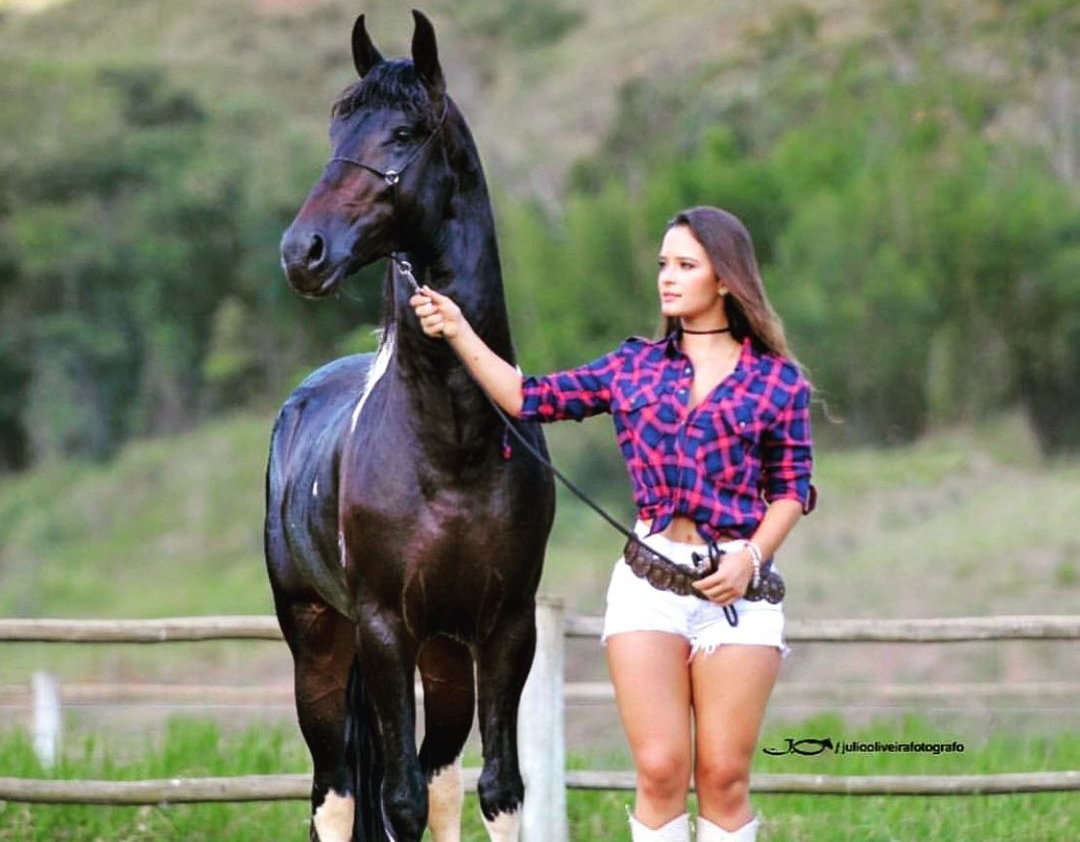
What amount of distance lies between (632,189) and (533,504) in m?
33.8

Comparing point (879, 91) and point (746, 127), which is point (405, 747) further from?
point (746, 127)

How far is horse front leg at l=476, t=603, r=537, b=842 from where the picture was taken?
4.36 m

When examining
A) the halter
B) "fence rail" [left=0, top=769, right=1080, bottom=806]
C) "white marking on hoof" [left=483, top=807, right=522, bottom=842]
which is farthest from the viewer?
"fence rail" [left=0, top=769, right=1080, bottom=806]

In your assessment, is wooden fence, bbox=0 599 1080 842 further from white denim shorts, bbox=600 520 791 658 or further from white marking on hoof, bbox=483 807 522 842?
white denim shorts, bbox=600 520 791 658

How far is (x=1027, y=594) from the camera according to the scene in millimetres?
18484

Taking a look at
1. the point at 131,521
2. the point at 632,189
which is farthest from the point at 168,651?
the point at 632,189

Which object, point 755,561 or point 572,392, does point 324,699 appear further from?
point 755,561

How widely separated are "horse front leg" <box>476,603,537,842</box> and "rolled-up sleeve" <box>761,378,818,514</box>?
29.1 inches

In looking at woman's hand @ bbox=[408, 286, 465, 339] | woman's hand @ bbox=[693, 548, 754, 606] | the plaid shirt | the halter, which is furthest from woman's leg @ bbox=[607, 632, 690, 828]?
the halter

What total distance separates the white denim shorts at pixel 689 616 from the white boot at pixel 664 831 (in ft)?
1.21

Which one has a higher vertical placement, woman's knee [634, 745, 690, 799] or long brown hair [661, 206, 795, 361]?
long brown hair [661, 206, 795, 361]

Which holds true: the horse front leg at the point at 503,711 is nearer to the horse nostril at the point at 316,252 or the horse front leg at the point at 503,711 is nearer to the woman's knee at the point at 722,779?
the woman's knee at the point at 722,779

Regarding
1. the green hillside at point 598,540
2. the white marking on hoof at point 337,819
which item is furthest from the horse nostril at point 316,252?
the green hillside at point 598,540

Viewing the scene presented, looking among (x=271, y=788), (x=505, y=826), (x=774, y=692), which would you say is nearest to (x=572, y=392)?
(x=505, y=826)
